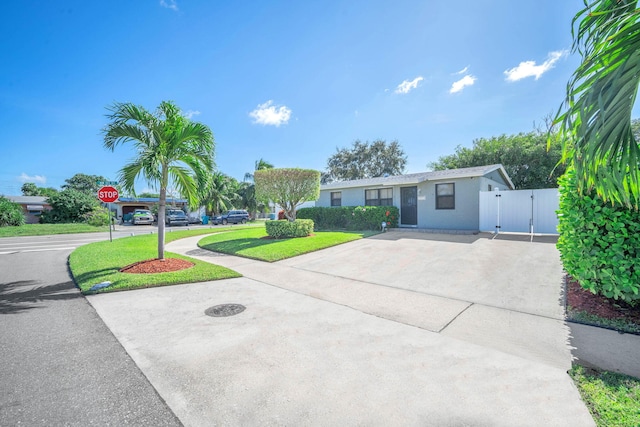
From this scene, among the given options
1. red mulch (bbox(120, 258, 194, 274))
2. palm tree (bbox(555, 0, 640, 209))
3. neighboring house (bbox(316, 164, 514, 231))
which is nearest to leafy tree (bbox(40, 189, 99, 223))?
red mulch (bbox(120, 258, 194, 274))

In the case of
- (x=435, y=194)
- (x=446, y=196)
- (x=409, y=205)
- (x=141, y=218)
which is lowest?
(x=141, y=218)

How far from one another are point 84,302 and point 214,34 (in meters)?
9.63

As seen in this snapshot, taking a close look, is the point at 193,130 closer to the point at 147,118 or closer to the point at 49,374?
the point at 147,118

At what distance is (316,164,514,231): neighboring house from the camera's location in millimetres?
12188

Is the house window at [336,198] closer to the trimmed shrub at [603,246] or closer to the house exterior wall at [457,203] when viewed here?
the house exterior wall at [457,203]

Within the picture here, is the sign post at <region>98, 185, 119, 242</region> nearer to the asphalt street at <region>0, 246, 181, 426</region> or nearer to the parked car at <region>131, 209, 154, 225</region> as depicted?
the asphalt street at <region>0, 246, 181, 426</region>

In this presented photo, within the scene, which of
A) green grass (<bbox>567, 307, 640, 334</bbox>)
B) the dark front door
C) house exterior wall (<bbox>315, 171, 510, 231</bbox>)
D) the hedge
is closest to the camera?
green grass (<bbox>567, 307, 640, 334</bbox>)

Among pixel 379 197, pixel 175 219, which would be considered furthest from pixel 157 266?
pixel 175 219

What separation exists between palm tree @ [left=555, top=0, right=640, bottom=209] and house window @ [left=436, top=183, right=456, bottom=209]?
35.5 feet

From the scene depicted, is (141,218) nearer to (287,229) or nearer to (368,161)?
(287,229)

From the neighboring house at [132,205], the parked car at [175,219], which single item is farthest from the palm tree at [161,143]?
the neighboring house at [132,205]

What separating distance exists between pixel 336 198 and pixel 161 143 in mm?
12157

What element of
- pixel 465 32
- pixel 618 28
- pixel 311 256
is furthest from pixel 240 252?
pixel 465 32

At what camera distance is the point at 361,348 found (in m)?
2.92
